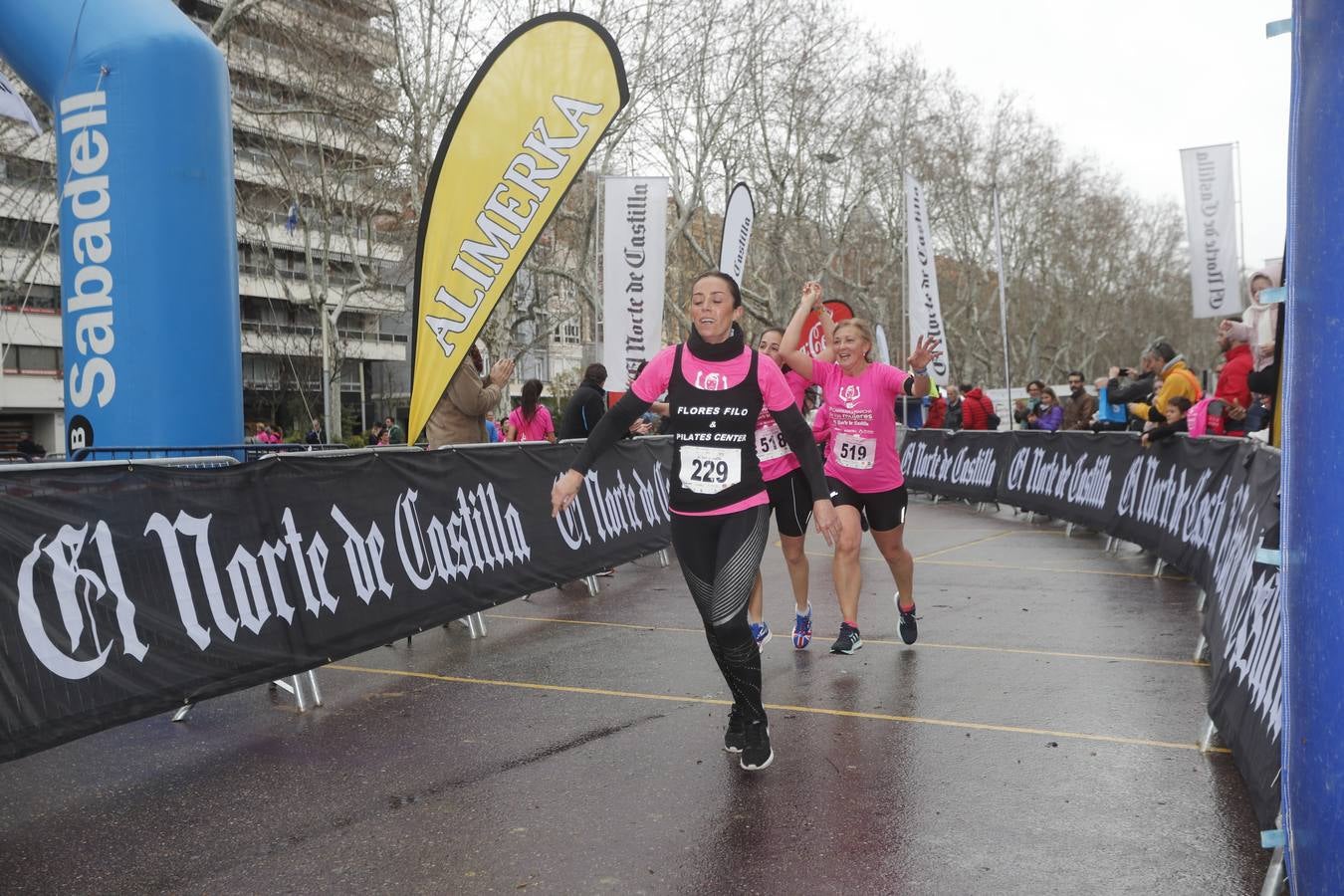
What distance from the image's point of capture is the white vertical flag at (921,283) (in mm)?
20188

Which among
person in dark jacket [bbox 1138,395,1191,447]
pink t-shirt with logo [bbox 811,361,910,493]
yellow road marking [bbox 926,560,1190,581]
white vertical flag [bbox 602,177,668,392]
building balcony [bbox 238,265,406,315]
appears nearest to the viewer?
pink t-shirt with logo [bbox 811,361,910,493]

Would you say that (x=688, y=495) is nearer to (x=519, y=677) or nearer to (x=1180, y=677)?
(x=519, y=677)

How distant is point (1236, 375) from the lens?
11.0 m

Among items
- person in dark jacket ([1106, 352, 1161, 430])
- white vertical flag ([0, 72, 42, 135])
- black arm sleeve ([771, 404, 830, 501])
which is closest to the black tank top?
black arm sleeve ([771, 404, 830, 501])

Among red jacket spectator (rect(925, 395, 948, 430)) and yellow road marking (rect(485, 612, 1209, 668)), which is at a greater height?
Answer: red jacket spectator (rect(925, 395, 948, 430))

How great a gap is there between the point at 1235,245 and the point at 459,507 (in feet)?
56.8

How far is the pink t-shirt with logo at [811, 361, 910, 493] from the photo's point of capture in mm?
6930

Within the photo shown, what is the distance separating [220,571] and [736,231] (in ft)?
40.3

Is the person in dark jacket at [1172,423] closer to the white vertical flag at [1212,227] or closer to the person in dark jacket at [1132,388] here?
the person in dark jacket at [1132,388]

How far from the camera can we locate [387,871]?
12.4ft

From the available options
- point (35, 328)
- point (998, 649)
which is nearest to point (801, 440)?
point (998, 649)

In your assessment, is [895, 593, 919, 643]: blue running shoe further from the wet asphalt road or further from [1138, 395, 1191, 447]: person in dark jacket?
[1138, 395, 1191, 447]: person in dark jacket

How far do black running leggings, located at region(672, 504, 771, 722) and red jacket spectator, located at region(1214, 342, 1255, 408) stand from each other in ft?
26.2

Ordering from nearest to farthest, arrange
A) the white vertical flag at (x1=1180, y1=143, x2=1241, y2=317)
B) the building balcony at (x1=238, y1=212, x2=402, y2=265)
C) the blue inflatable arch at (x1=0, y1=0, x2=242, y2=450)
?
the blue inflatable arch at (x1=0, y1=0, x2=242, y2=450), the white vertical flag at (x1=1180, y1=143, x2=1241, y2=317), the building balcony at (x1=238, y1=212, x2=402, y2=265)
